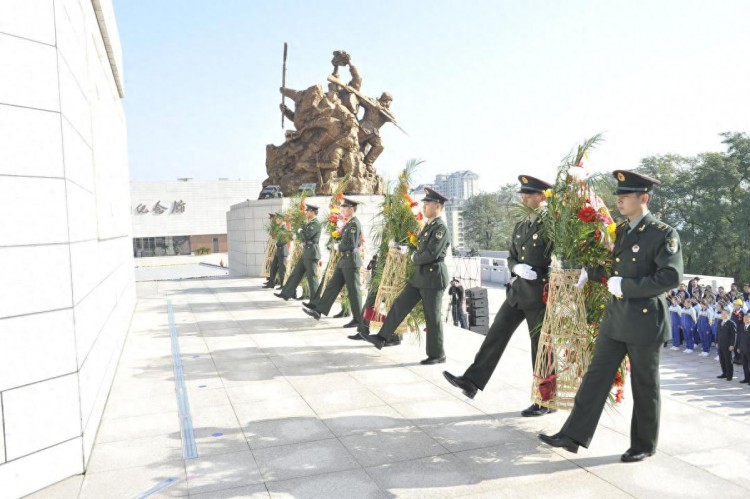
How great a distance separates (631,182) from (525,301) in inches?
49.3

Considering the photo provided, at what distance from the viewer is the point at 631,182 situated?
3654mm

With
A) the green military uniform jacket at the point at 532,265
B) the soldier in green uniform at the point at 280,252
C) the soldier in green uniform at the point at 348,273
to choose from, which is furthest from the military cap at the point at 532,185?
the soldier in green uniform at the point at 280,252

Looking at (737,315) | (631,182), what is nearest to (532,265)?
(631,182)

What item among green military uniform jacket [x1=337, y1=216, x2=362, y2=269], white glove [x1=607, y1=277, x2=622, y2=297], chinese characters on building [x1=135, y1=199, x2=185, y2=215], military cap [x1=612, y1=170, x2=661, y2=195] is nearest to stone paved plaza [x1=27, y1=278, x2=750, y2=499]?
white glove [x1=607, y1=277, x2=622, y2=297]

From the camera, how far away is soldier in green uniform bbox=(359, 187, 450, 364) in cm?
584

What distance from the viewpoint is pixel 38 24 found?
130 inches

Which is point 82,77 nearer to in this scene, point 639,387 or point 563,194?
point 563,194

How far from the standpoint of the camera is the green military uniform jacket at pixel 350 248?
7875 millimetres

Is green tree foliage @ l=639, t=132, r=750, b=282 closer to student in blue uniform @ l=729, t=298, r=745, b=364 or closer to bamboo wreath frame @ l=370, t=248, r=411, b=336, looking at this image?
student in blue uniform @ l=729, t=298, r=745, b=364

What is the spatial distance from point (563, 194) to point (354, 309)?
4243 mm

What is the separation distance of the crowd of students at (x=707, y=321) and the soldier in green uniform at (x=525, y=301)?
8.45 m

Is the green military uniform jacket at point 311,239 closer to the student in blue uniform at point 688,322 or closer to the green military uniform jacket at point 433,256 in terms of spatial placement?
the green military uniform jacket at point 433,256

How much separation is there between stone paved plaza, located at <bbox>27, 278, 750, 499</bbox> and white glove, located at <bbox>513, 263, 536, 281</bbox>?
3.51ft

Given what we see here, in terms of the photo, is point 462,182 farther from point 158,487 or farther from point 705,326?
point 158,487
